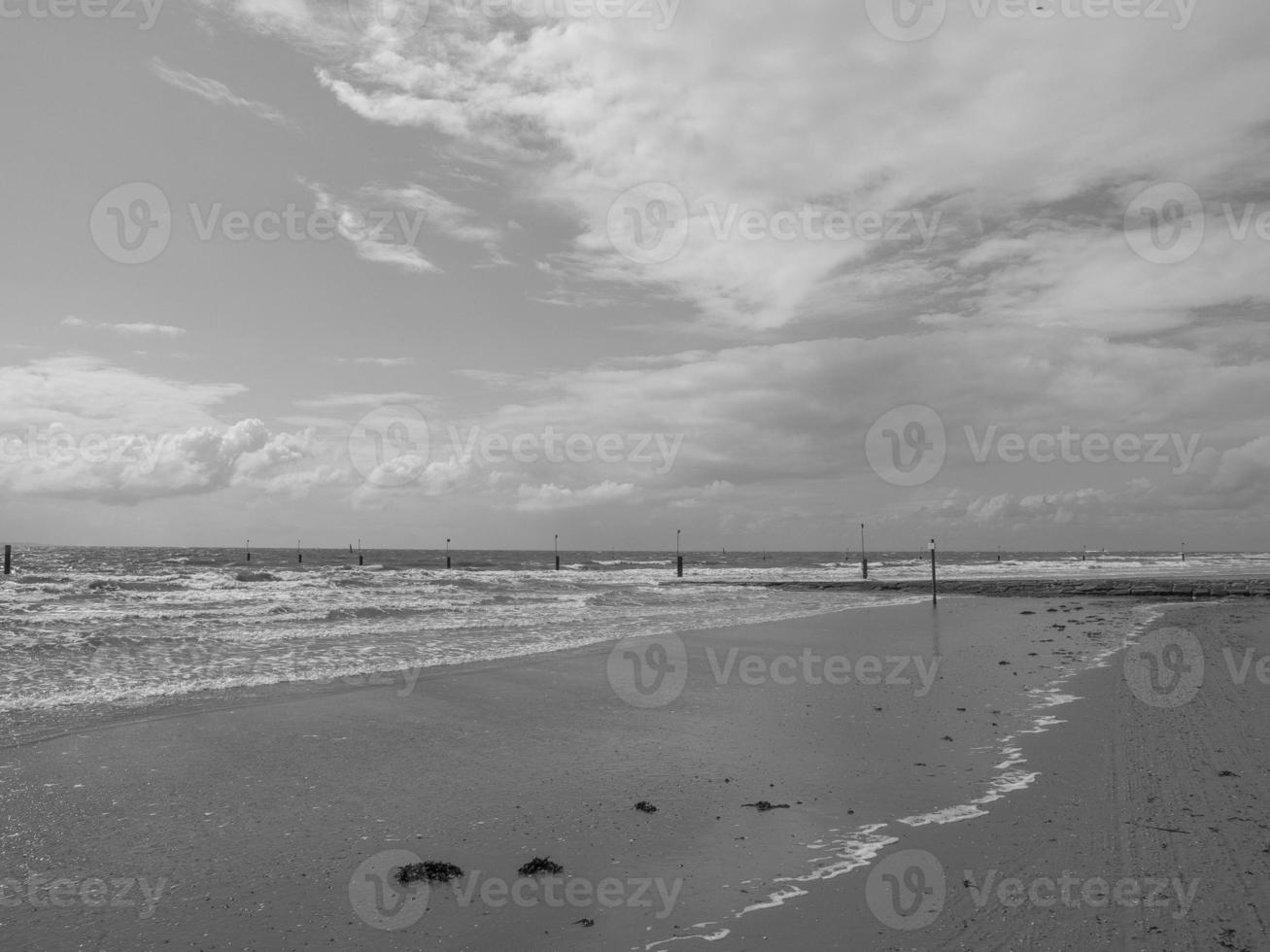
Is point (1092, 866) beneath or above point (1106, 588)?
above

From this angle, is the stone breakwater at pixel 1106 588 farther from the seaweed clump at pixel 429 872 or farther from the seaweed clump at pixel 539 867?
the seaweed clump at pixel 429 872

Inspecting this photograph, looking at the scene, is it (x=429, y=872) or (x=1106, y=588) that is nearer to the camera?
(x=429, y=872)

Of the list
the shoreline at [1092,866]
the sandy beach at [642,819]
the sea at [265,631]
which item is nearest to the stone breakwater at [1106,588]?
the sea at [265,631]

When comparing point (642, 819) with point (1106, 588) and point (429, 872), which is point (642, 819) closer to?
point (429, 872)

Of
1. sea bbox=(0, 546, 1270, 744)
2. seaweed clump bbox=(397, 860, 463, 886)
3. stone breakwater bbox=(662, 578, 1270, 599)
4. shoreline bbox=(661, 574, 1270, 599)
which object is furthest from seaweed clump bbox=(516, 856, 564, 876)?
stone breakwater bbox=(662, 578, 1270, 599)

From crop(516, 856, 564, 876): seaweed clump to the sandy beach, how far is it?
0.39 ft

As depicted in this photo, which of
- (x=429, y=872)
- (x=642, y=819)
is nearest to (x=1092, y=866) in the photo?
(x=642, y=819)

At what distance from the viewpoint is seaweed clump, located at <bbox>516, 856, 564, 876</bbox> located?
5883 mm

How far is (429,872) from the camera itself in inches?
230

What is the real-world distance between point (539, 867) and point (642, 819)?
137 centimetres

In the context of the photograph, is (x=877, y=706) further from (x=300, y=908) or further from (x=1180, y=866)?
(x=300, y=908)

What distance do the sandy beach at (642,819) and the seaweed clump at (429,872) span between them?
102 mm

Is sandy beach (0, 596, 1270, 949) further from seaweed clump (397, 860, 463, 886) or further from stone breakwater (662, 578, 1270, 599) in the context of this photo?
stone breakwater (662, 578, 1270, 599)

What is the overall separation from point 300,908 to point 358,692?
27.8 feet
